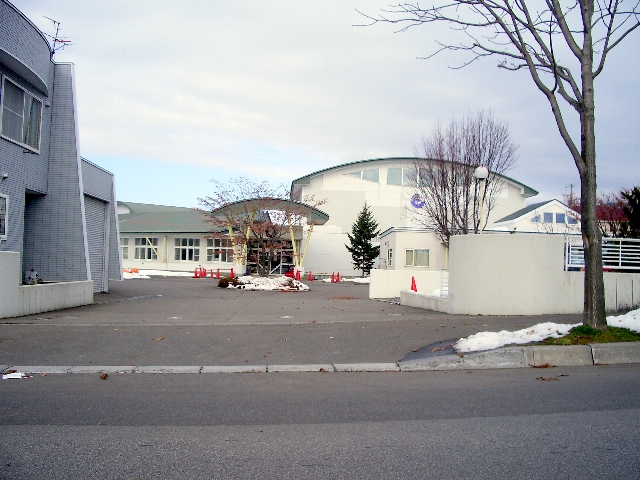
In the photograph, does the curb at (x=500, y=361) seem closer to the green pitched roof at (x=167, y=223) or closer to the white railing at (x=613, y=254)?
the white railing at (x=613, y=254)

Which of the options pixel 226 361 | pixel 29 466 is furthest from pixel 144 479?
pixel 226 361

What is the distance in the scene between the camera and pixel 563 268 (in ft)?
44.1

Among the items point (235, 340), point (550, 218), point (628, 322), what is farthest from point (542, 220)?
point (235, 340)

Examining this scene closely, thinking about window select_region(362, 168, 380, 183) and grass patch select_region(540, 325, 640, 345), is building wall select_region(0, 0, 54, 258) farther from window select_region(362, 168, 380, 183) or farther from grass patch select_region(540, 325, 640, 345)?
window select_region(362, 168, 380, 183)

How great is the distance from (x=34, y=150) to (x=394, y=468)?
649 inches

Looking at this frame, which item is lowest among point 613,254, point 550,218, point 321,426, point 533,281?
point 321,426

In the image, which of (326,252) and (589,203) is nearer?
(589,203)

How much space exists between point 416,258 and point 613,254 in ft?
68.7

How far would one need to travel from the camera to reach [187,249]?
179 feet

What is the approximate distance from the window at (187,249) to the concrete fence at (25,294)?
37.6 meters

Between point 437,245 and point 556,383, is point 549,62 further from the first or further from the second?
point 437,245

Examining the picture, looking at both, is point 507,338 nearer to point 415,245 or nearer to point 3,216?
point 3,216

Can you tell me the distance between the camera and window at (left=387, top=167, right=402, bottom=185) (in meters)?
56.7

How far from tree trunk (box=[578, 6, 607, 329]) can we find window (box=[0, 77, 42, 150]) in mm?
14081
